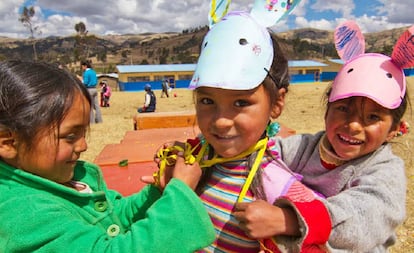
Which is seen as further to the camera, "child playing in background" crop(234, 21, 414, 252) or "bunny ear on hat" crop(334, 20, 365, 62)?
"bunny ear on hat" crop(334, 20, 365, 62)

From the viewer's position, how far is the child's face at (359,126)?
123 cm

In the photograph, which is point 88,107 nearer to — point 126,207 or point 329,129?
point 126,207

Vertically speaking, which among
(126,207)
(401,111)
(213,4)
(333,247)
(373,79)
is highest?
(213,4)

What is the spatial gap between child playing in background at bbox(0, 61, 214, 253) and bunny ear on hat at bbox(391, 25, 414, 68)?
864 mm

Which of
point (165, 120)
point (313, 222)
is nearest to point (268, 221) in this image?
point (313, 222)

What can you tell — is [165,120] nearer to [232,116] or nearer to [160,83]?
[232,116]

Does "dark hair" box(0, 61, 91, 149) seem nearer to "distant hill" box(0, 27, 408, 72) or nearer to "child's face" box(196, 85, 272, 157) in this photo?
"distant hill" box(0, 27, 408, 72)

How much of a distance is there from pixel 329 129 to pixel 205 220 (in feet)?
2.08

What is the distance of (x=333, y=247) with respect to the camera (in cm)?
103

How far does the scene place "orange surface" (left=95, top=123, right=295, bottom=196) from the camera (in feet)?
7.35

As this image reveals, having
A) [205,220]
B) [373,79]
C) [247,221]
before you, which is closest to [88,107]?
[205,220]

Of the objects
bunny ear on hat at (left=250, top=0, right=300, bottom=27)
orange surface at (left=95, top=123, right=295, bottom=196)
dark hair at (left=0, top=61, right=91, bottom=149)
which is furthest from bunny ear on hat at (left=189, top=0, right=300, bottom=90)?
orange surface at (left=95, top=123, right=295, bottom=196)

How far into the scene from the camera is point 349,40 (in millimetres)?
1445

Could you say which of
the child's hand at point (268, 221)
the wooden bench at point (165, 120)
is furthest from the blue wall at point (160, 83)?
the child's hand at point (268, 221)
